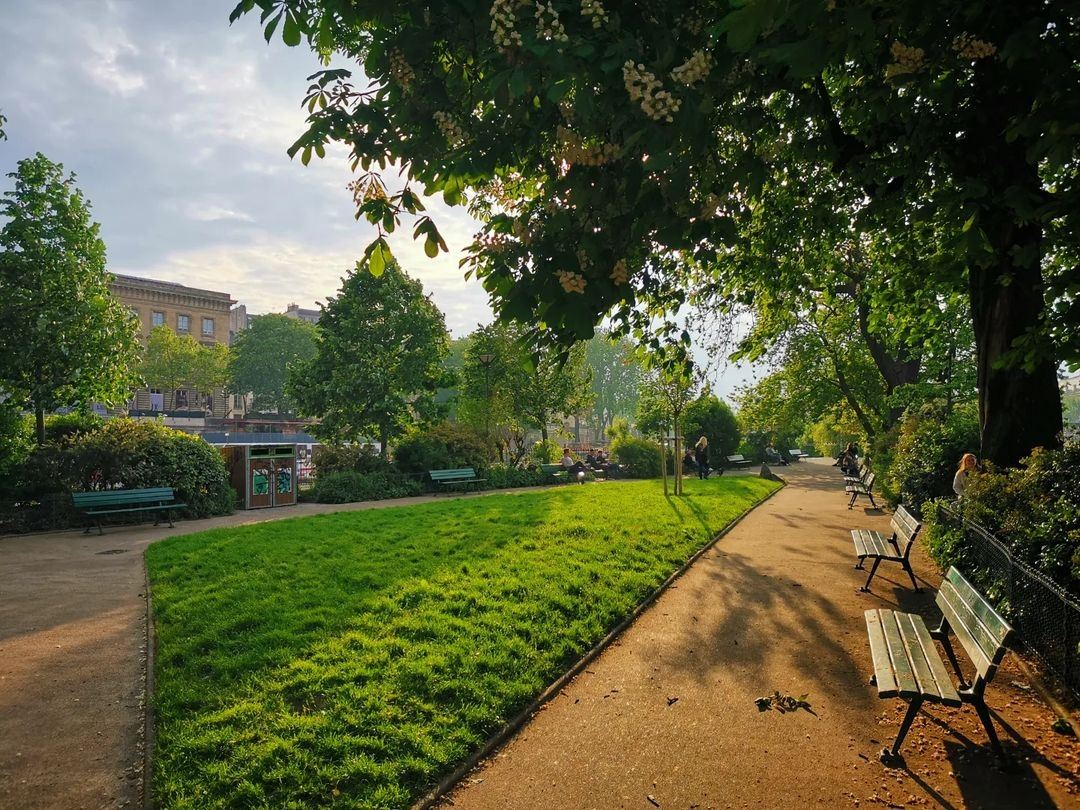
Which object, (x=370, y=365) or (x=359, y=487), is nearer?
(x=359, y=487)

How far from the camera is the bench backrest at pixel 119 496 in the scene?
13.8 m

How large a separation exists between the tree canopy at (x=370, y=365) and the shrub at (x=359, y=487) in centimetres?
248

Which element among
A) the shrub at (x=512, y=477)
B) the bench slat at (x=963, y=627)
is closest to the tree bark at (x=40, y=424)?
the shrub at (x=512, y=477)

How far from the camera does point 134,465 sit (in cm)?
1551

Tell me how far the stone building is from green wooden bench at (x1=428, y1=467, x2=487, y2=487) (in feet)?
148

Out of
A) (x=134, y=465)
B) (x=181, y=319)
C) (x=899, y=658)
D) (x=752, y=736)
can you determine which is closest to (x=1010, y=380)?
(x=899, y=658)

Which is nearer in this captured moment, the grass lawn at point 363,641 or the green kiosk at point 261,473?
the grass lawn at point 363,641

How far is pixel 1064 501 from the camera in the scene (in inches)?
210

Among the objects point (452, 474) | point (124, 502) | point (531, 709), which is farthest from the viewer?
point (452, 474)

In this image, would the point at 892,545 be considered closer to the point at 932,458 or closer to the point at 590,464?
the point at 932,458

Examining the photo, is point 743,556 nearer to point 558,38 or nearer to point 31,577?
point 558,38

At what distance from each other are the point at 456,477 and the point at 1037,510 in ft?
64.7

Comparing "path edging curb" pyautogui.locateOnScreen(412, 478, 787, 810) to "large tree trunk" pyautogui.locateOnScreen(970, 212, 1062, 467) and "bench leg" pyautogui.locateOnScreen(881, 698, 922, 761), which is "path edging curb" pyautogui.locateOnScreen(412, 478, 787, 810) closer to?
"bench leg" pyautogui.locateOnScreen(881, 698, 922, 761)

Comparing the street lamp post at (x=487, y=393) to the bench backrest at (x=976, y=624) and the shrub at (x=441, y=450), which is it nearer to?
the shrub at (x=441, y=450)
